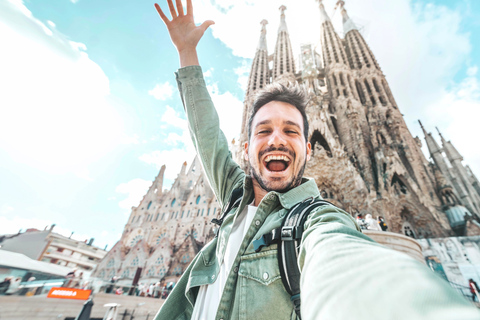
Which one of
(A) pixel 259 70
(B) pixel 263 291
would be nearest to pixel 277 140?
(B) pixel 263 291

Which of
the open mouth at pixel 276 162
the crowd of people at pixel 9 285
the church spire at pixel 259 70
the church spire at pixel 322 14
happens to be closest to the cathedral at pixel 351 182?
the church spire at pixel 259 70

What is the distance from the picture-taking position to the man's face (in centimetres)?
133

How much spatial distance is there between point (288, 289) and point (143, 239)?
71.6 feet

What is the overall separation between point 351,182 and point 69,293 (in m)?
13.7

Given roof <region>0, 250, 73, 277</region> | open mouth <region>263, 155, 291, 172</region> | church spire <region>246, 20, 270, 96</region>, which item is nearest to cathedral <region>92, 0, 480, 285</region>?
church spire <region>246, 20, 270, 96</region>

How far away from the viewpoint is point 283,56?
29.3 m

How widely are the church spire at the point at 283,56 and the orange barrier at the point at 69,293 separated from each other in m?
25.9

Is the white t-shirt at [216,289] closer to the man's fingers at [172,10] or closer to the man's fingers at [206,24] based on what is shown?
the man's fingers at [206,24]

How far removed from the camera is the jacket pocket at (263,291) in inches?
34.3

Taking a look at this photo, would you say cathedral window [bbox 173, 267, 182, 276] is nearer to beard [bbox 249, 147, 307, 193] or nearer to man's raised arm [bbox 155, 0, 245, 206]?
man's raised arm [bbox 155, 0, 245, 206]

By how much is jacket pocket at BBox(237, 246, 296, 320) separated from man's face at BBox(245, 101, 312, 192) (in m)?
0.45

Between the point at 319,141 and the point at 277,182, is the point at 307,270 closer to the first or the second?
the point at 277,182

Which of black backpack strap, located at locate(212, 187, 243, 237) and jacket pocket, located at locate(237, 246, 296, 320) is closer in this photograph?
jacket pocket, located at locate(237, 246, 296, 320)

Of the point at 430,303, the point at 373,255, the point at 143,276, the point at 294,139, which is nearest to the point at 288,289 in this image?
the point at 373,255
